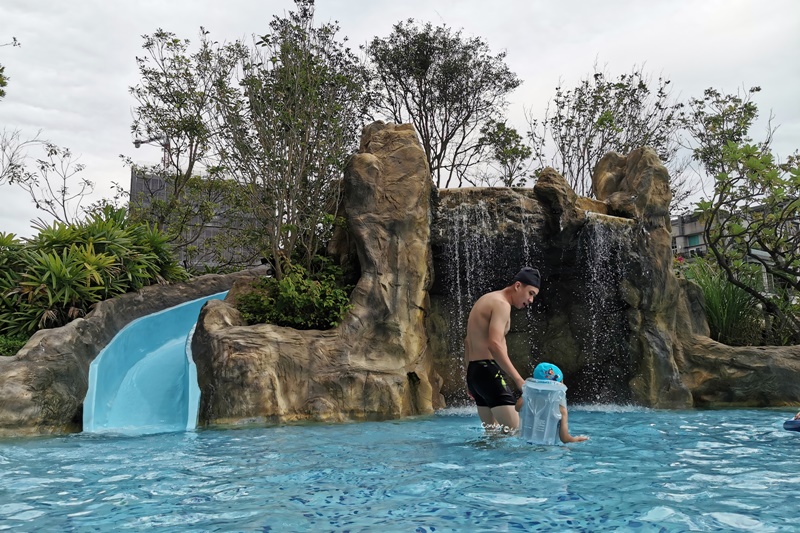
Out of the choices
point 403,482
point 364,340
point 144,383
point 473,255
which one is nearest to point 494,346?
point 403,482

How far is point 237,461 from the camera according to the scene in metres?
5.37

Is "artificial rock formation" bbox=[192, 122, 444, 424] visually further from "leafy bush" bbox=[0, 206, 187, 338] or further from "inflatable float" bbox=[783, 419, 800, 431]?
"inflatable float" bbox=[783, 419, 800, 431]

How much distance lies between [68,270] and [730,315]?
38.2ft

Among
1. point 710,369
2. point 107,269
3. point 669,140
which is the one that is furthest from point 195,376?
point 669,140

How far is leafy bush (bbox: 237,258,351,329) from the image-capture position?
31.4ft

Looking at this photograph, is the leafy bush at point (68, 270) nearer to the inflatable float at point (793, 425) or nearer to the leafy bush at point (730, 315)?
the inflatable float at point (793, 425)

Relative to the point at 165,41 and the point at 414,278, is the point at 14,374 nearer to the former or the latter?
the point at 414,278

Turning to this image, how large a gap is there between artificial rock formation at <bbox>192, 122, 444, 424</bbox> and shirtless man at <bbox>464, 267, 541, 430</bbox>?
2748 millimetres

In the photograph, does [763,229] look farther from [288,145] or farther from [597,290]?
[288,145]

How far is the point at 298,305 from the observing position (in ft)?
31.4

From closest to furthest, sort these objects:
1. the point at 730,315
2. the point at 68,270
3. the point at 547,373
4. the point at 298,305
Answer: the point at 547,373
the point at 298,305
the point at 68,270
the point at 730,315

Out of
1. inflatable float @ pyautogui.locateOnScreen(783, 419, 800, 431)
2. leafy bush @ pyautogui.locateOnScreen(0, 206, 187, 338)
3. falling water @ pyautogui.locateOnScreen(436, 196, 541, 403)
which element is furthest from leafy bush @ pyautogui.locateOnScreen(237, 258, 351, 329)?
inflatable float @ pyautogui.locateOnScreen(783, 419, 800, 431)

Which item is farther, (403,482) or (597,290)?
(597,290)

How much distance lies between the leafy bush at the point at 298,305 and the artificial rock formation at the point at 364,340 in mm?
283
